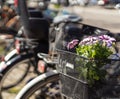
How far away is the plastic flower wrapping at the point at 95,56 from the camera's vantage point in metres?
2.88

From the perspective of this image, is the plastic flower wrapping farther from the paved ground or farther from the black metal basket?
the paved ground

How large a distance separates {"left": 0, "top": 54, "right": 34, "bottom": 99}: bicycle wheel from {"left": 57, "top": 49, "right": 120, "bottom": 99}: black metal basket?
1.75 meters

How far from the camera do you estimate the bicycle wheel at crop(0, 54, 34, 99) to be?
4977mm

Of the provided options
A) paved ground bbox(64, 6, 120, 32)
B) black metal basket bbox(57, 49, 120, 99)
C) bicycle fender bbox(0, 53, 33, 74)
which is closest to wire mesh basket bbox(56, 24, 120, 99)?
black metal basket bbox(57, 49, 120, 99)

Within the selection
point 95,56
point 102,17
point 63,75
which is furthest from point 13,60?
point 95,56

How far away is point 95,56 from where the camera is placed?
289cm

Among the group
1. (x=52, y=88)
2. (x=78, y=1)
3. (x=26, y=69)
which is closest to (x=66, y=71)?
(x=52, y=88)

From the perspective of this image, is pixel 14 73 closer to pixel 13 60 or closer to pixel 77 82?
pixel 13 60

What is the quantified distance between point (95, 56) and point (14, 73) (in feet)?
9.86

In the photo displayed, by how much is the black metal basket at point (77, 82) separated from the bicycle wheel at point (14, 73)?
175cm

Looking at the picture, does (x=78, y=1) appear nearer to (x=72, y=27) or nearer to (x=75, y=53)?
(x=72, y=27)

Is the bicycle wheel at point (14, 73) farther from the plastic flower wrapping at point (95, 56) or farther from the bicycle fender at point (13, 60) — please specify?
the plastic flower wrapping at point (95, 56)

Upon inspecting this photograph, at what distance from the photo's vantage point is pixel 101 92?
2.89 meters

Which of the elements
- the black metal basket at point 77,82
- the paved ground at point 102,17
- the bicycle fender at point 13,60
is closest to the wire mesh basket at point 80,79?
the black metal basket at point 77,82
